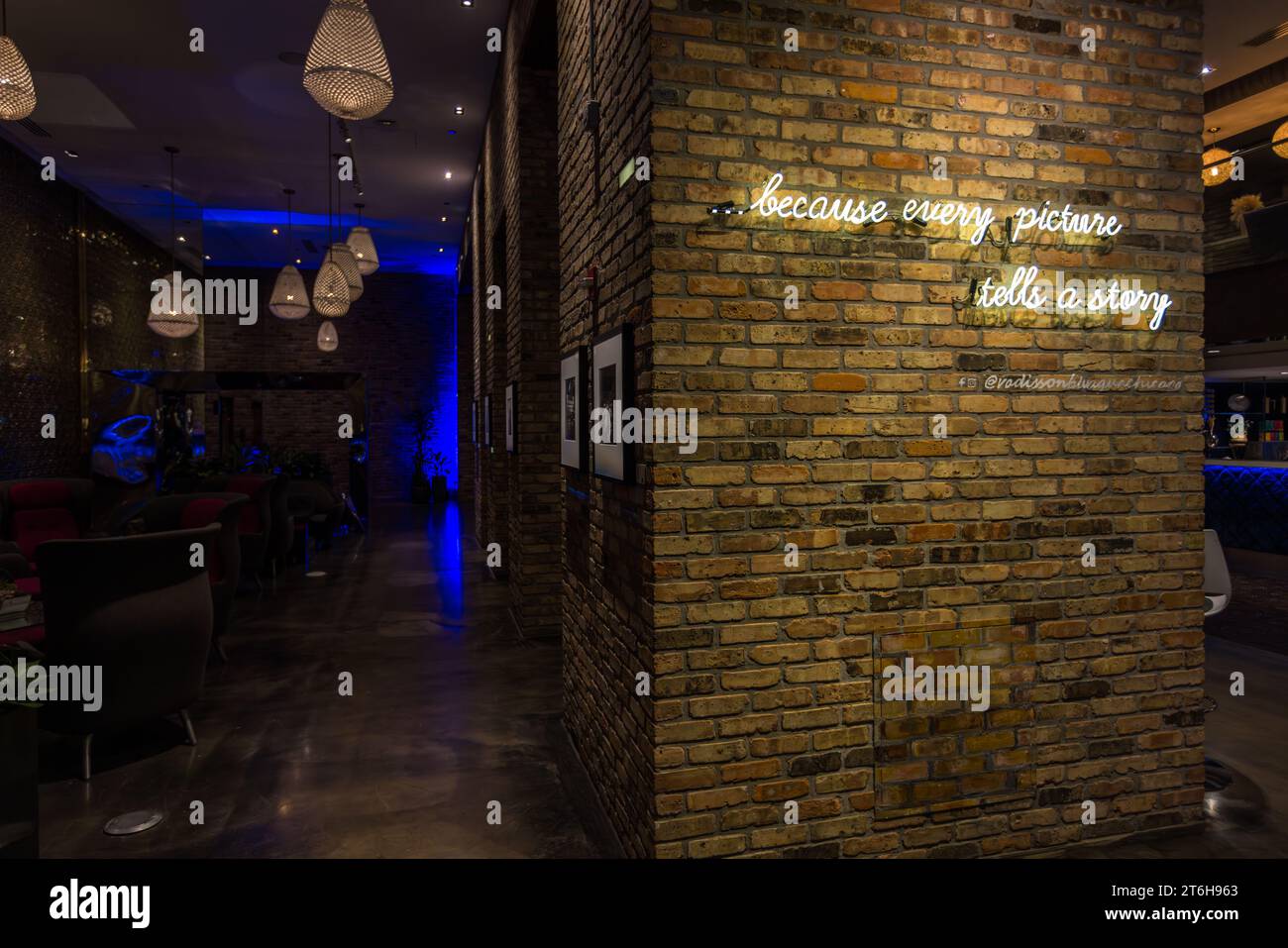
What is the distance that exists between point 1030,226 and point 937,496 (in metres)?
0.97

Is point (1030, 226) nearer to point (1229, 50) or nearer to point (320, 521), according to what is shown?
point (1229, 50)

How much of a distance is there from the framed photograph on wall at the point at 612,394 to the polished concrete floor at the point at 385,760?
1314 millimetres

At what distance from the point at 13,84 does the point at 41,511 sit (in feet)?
11.4

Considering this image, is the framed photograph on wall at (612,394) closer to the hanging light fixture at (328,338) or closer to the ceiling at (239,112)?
the ceiling at (239,112)

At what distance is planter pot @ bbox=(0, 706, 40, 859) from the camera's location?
2.12 metres

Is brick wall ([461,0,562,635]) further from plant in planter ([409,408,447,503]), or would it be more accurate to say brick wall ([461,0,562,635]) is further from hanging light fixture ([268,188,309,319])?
plant in planter ([409,408,447,503])

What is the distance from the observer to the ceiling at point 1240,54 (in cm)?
490

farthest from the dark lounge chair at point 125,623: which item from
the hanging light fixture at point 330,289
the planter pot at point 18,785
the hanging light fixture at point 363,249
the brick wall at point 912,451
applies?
the hanging light fixture at point 363,249

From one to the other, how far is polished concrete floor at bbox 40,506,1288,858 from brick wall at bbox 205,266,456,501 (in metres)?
10.1

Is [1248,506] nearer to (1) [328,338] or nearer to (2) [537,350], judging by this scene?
(2) [537,350]

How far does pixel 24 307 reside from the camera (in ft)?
28.6
